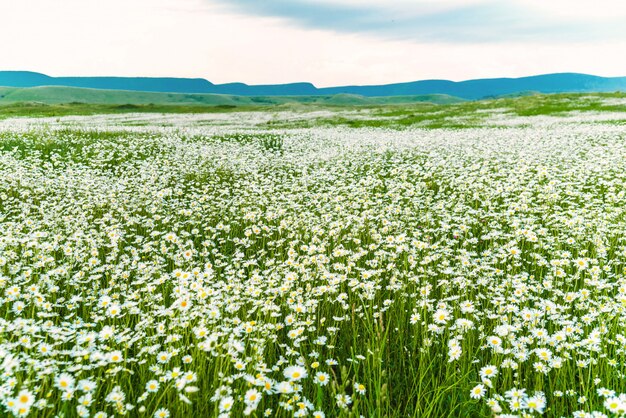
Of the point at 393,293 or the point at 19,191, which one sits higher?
the point at 19,191

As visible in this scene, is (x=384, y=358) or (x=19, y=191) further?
(x=19, y=191)

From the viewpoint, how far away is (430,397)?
3857 mm

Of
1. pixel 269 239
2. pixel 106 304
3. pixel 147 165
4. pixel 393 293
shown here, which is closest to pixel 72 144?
pixel 147 165

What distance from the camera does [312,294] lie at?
4953 millimetres

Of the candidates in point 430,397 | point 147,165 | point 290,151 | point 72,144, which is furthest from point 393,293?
point 72,144

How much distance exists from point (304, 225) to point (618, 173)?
32.9ft

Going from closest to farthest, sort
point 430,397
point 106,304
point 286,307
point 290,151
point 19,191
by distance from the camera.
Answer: point 430,397, point 106,304, point 286,307, point 19,191, point 290,151

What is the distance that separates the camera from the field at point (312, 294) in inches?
135

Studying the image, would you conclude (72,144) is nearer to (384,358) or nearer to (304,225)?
(304,225)

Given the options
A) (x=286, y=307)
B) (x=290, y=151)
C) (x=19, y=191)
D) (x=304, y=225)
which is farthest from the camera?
(x=290, y=151)

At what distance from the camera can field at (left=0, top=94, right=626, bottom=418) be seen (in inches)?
135

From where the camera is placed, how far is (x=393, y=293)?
233 inches

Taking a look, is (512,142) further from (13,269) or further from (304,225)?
(13,269)

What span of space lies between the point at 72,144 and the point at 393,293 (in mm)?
21023
